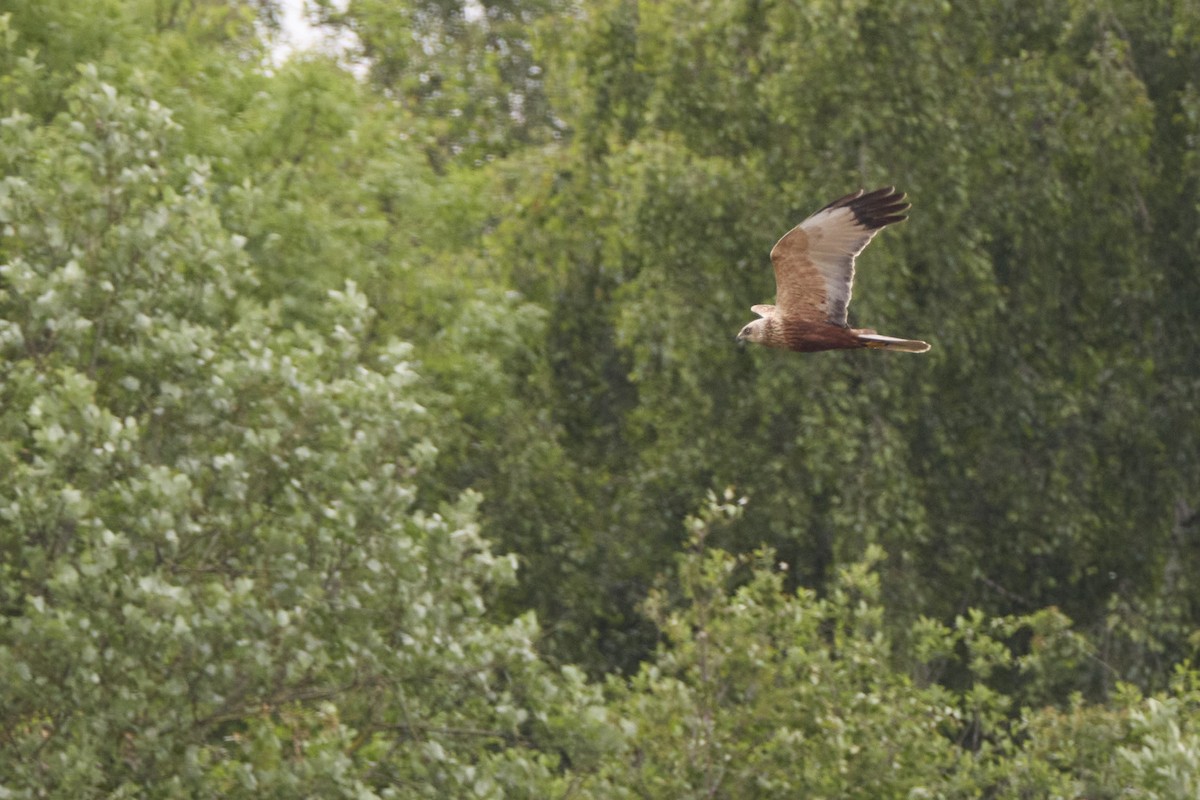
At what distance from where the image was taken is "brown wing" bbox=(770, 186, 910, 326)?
9633mm

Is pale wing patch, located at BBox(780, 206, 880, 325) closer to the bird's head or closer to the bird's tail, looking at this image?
the bird's head

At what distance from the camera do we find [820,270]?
966cm

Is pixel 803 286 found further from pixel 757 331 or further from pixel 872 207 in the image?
pixel 872 207

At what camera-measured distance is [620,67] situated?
780 inches

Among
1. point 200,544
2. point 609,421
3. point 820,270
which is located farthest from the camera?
point 609,421

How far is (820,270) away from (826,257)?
2.8 inches

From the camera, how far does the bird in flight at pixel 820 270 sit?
9.61 metres

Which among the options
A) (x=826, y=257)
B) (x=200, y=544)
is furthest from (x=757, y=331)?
(x=200, y=544)

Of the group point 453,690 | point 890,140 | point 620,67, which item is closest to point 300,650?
point 453,690

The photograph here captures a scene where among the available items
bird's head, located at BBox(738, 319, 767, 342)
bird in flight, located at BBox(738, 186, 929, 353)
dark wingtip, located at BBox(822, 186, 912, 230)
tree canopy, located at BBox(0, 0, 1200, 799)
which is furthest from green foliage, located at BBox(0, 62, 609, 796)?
dark wingtip, located at BBox(822, 186, 912, 230)

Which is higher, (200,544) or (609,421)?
(609,421)

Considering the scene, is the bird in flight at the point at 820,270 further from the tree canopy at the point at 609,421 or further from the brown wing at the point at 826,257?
the tree canopy at the point at 609,421

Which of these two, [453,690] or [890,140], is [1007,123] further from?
[453,690]

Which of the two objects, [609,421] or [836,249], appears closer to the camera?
[836,249]
